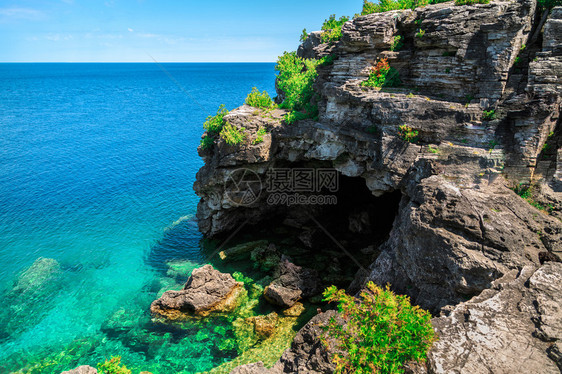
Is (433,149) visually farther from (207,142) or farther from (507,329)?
(207,142)

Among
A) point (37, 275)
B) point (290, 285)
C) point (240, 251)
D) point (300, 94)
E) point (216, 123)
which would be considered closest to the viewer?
point (290, 285)

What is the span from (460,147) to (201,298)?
54.9 feet

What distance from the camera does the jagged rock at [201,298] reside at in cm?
1911

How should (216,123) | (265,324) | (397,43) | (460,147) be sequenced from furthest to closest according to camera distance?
(216,123)
(397,43)
(265,324)
(460,147)

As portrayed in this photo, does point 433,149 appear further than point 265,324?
No

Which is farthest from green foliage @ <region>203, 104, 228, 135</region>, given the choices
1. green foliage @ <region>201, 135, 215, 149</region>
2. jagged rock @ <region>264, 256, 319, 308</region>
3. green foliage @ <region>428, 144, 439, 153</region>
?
green foliage @ <region>428, 144, 439, 153</region>

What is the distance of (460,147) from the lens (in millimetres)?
15336

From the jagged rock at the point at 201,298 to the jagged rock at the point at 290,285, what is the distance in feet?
8.11

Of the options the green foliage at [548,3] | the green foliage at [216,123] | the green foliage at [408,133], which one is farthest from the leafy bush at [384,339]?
the green foliage at [216,123]

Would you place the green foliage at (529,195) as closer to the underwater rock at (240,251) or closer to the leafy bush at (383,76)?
the leafy bush at (383,76)

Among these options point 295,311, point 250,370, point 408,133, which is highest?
point 408,133

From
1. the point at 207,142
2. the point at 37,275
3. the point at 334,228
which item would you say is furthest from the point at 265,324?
the point at 37,275

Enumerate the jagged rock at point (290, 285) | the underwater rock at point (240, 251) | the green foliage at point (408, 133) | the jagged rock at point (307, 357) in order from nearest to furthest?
the jagged rock at point (307, 357)
the green foliage at point (408, 133)
the jagged rock at point (290, 285)
the underwater rock at point (240, 251)

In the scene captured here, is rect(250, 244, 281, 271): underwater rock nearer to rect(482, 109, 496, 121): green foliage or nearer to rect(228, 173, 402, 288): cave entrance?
rect(228, 173, 402, 288): cave entrance
